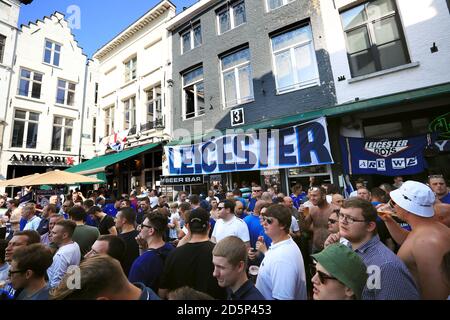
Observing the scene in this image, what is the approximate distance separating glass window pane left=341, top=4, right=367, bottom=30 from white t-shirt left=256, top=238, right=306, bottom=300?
8.45 m

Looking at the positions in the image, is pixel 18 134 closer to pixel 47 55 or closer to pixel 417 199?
pixel 47 55

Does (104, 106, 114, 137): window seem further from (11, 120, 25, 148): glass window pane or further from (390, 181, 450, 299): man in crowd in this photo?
(390, 181, 450, 299): man in crowd

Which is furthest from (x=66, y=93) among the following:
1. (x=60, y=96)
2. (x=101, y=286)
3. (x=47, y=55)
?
(x=101, y=286)

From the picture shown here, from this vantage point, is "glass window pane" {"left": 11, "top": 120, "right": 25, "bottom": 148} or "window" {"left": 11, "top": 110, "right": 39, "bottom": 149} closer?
"glass window pane" {"left": 11, "top": 120, "right": 25, "bottom": 148}

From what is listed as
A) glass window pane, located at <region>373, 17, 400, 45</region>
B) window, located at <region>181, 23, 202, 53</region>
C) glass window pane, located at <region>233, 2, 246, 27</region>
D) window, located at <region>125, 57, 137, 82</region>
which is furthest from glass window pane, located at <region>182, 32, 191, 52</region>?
glass window pane, located at <region>373, 17, 400, 45</region>

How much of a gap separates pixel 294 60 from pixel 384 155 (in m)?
4.74

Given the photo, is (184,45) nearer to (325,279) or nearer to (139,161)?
(139,161)

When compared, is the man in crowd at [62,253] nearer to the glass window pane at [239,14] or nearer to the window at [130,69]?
the glass window pane at [239,14]

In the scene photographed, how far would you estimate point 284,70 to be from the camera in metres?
8.66

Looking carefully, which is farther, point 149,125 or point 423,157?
point 149,125

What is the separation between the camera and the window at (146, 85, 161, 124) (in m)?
12.8
